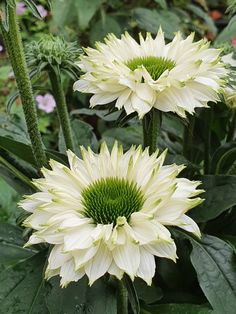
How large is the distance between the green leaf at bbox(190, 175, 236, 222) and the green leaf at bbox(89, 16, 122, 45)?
114 centimetres

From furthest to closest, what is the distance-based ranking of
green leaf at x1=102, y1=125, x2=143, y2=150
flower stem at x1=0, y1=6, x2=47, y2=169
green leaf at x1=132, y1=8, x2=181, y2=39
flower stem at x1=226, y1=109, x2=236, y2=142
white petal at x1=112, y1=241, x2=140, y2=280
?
green leaf at x1=132, y1=8, x2=181, y2=39 → green leaf at x1=102, y1=125, x2=143, y2=150 → flower stem at x1=226, y1=109, x2=236, y2=142 → flower stem at x1=0, y1=6, x2=47, y2=169 → white petal at x1=112, y1=241, x2=140, y2=280

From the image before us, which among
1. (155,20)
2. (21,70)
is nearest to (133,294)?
(21,70)

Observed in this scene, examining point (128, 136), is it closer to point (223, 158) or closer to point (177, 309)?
point (223, 158)

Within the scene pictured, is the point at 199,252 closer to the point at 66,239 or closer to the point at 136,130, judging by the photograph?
the point at 66,239

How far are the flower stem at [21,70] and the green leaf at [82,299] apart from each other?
21cm

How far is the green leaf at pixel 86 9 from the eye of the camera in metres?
1.87

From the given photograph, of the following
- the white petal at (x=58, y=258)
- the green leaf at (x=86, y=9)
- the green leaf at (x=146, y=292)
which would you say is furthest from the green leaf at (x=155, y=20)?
the white petal at (x=58, y=258)

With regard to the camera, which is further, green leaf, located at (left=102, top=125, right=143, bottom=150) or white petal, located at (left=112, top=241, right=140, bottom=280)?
green leaf, located at (left=102, top=125, right=143, bottom=150)

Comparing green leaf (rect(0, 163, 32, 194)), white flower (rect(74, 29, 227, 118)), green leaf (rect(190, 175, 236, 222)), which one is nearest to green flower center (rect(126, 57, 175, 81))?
white flower (rect(74, 29, 227, 118))

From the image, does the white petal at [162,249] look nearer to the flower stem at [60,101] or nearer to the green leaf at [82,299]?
the green leaf at [82,299]

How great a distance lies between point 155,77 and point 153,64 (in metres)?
0.04

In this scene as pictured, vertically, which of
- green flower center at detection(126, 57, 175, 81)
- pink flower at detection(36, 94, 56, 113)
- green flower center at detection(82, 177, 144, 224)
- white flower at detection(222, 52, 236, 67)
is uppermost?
green flower center at detection(126, 57, 175, 81)

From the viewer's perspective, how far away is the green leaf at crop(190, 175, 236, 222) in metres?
0.95

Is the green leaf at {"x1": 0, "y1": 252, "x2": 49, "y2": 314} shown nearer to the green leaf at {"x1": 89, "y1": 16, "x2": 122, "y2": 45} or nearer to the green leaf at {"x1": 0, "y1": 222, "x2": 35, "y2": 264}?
the green leaf at {"x1": 0, "y1": 222, "x2": 35, "y2": 264}
